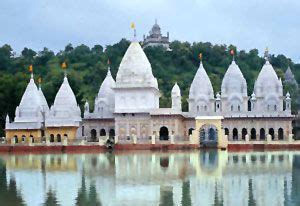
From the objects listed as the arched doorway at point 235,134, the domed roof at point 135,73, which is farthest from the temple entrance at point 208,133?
the domed roof at point 135,73

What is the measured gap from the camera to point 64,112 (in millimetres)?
54844

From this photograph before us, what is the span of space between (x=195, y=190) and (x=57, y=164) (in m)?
14.4

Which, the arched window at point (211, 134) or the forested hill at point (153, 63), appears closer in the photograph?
the arched window at point (211, 134)

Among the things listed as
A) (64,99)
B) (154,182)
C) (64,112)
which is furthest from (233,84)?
(154,182)

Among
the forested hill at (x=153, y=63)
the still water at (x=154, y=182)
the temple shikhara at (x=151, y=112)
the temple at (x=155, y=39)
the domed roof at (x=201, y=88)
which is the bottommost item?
the still water at (x=154, y=182)

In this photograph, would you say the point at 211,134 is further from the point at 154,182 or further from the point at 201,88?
the point at 154,182

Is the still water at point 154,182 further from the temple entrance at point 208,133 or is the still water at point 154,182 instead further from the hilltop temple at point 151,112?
the temple entrance at point 208,133

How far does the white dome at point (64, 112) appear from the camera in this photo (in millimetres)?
54250

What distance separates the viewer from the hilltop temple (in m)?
53.4

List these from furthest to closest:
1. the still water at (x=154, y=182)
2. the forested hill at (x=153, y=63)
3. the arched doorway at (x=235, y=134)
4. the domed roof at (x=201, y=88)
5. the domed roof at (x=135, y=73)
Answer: the forested hill at (x=153, y=63) → the domed roof at (x=201, y=88) → the arched doorway at (x=235, y=134) → the domed roof at (x=135, y=73) → the still water at (x=154, y=182)

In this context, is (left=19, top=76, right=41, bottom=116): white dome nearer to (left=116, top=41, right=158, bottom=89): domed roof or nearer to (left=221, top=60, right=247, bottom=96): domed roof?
(left=116, top=41, right=158, bottom=89): domed roof

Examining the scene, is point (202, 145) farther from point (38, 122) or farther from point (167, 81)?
point (167, 81)

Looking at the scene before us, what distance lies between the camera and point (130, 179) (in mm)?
26297

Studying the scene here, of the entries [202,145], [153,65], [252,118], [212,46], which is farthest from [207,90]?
[212,46]
